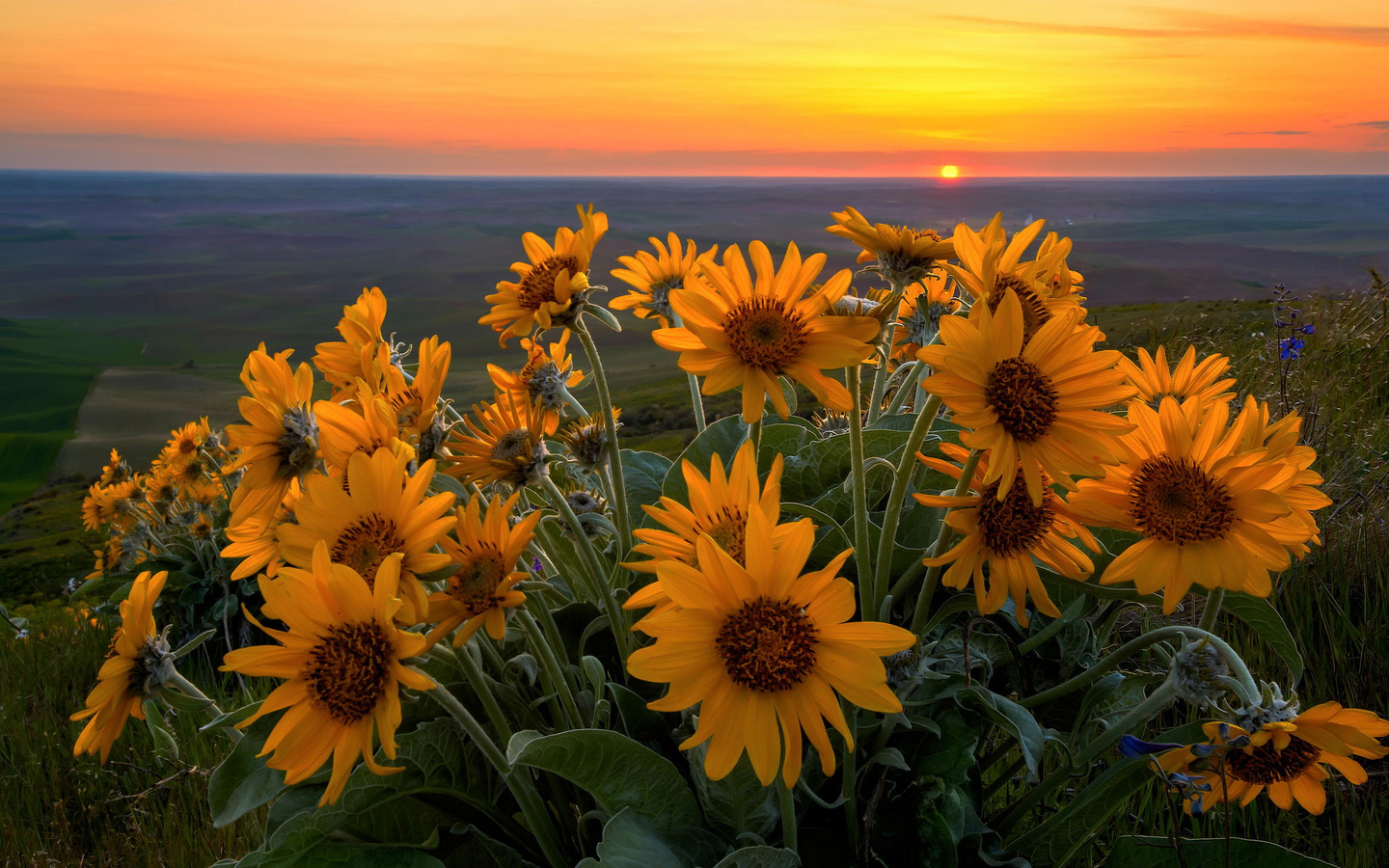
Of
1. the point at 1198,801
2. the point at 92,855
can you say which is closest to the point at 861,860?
the point at 1198,801

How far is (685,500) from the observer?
216 centimetres

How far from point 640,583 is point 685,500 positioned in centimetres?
23

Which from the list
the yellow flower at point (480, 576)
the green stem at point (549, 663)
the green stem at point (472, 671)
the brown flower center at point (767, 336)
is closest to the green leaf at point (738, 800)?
the green stem at point (549, 663)

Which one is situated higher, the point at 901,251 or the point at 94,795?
the point at 901,251

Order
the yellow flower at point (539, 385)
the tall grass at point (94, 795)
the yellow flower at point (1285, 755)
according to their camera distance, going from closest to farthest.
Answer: the yellow flower at point (1285, 755), the yellow flower at point (539, 385), the tall grass at point (94, 795)

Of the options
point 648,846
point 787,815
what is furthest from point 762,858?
point 648,846

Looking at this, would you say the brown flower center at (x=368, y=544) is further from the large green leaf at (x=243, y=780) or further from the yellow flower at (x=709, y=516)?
the large green leaf at (x=243, y=780)

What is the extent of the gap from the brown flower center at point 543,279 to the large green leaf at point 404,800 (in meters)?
0.93

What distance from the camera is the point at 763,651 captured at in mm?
1223

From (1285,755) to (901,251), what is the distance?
121cm

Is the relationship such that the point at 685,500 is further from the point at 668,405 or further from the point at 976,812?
the point at 668,405

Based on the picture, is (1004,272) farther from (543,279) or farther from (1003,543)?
(543,279)

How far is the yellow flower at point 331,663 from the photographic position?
1.26 m

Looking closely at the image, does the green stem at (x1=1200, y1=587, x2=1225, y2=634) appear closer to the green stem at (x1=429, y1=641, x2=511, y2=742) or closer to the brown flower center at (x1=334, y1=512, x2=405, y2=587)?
the green stem at (x1=429, y1=641, x2=511, y2=742)
